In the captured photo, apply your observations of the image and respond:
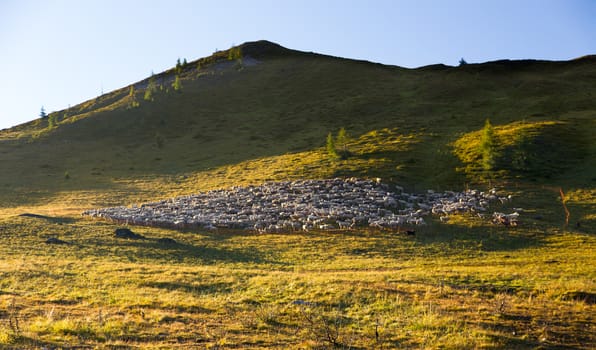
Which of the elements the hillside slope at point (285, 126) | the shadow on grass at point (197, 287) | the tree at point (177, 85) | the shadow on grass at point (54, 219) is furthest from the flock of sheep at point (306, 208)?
the tree at point (177, 85)

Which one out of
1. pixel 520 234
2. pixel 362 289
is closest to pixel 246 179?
pixel 520 234

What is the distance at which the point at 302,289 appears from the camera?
19.8 m

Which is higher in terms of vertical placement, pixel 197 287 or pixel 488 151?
pixel 488 151

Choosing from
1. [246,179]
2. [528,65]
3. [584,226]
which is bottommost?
[584,226]

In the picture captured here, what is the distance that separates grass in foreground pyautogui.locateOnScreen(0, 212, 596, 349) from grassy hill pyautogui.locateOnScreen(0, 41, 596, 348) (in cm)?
11

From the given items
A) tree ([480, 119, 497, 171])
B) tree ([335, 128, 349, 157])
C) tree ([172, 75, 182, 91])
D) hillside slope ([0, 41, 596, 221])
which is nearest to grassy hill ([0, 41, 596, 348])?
hillside slope ([0, 41, 596, 221])

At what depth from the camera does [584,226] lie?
34.7m

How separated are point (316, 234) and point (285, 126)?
195 ft

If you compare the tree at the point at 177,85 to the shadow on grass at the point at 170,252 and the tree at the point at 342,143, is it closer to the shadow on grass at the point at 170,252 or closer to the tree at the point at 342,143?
the tree at the point at 342,143

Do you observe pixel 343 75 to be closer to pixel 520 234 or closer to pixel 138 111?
pixel 138 111

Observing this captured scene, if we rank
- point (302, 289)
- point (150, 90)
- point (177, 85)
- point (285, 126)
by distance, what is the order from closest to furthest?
point (302, 289) → point (285, 126) → point (150, 90) → point (177, 85)

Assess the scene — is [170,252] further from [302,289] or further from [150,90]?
[150,90]

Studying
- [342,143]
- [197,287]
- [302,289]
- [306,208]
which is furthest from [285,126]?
[302,289]

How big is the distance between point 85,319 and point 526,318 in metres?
14.7
